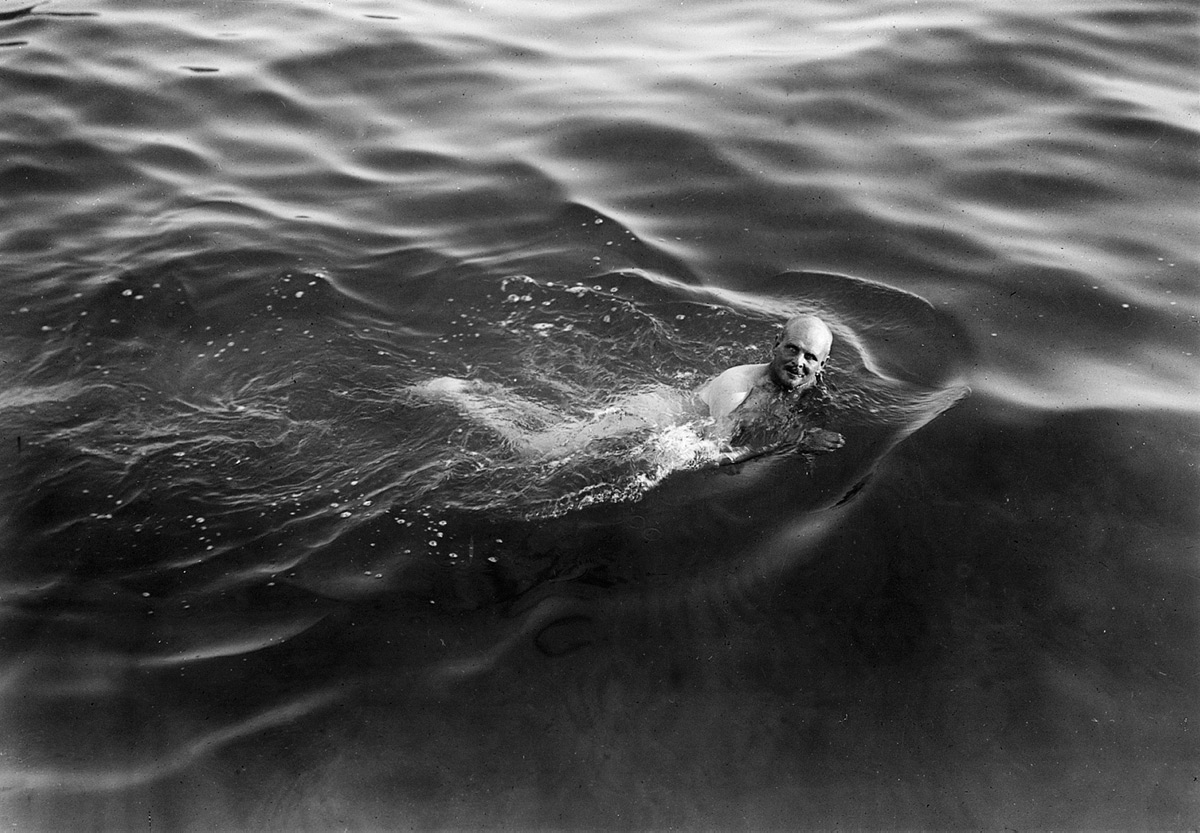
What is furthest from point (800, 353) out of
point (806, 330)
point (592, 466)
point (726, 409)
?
point (592, 466)

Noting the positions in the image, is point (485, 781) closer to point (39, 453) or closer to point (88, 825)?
point (88, 825)

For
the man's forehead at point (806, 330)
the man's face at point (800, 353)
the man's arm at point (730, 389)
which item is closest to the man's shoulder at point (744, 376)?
the man's arm at point (730, 389)

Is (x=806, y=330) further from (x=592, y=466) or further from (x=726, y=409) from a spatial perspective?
(x=592, y=466)

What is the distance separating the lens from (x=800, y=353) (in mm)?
6195

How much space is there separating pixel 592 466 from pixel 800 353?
4.54 ft

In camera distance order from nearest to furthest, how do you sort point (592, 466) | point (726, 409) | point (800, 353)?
point (800, 353) < point (592, 466) < point (726, 409)

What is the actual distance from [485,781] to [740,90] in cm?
839

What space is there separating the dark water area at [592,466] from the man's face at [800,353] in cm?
55

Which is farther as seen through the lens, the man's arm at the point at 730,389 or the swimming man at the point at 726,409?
the man's arm at the point at 730,389

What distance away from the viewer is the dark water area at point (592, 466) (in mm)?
4926

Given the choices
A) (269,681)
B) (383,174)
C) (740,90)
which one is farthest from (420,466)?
(740,90)

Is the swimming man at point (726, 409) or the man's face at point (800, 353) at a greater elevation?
the man's face at point (800, 353)

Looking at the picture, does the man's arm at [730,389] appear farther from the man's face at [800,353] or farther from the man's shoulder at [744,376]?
the man's face at [800,353]

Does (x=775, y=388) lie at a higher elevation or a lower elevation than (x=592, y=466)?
higher
